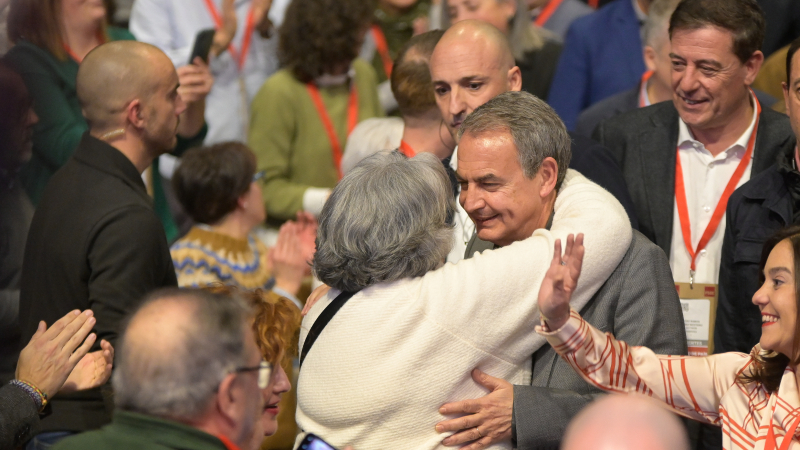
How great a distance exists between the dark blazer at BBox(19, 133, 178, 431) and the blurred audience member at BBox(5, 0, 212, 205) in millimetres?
843

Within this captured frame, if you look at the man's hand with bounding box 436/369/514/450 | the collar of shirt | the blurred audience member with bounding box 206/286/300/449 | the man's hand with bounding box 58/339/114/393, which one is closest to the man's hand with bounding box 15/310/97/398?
the man's hand with bounding box 58/339/114/393

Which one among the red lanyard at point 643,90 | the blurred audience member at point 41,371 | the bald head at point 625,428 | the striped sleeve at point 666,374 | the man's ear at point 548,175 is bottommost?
the red lanyard at point 643,90

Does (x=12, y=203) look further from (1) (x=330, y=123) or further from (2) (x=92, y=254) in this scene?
(1) (x=330, y=123)

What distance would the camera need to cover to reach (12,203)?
4.06m

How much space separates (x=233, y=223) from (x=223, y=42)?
1315 millimetres

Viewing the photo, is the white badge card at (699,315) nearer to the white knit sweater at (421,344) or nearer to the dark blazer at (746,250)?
the dark blazer at (746,250)

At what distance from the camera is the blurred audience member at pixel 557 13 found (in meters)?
6.07

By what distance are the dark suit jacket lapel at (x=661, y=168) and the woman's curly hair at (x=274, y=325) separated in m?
1.76

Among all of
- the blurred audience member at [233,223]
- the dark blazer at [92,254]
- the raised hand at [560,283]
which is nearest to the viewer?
the raised hand at [560,283]

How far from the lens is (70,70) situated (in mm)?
4426

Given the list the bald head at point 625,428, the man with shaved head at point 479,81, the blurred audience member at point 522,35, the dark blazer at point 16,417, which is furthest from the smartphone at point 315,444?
the blurred audience member at point 522,35

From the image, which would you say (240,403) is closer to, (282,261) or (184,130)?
(282,261)

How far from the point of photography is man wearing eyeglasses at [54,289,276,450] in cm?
206

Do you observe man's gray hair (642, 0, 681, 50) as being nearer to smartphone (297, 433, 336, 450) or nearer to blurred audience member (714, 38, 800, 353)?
blurred audience member (714, 38, 800, 353)
